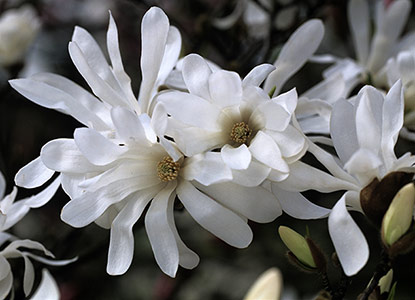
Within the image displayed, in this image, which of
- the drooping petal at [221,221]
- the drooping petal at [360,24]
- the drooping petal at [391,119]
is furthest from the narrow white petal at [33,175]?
the drooping petal at [360,24]

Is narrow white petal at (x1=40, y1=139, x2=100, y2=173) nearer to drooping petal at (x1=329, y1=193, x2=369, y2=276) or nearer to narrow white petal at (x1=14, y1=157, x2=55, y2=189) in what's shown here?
narrow white petal at (x1=14, y1=157, x2=55, y2=189)

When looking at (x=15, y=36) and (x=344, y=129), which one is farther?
(x=15, y=36)

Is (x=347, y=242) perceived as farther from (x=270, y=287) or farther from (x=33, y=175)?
(x=33, y=175)

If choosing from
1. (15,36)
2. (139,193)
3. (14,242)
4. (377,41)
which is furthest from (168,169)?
(15,36)

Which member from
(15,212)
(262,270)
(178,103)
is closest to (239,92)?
(178,103)

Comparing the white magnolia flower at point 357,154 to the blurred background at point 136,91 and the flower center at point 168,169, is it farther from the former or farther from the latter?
the blurred background at point 136,91

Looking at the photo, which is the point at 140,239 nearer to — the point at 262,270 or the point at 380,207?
the point at 262,270
